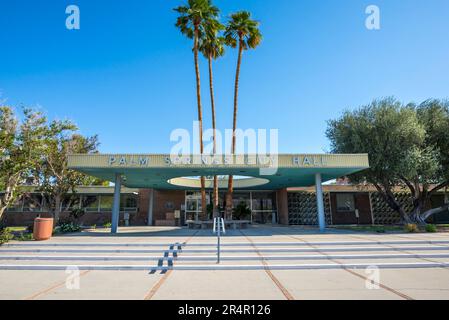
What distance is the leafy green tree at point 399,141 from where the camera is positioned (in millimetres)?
16719

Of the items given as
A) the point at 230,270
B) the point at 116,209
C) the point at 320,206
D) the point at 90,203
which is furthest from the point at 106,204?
the point at 230,270

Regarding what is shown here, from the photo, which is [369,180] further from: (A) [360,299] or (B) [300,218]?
(A) [360,299]

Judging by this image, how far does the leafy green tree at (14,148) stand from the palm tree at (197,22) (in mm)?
9563

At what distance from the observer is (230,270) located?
6555 millimetres

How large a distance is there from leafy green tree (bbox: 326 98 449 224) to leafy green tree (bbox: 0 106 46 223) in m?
19.7

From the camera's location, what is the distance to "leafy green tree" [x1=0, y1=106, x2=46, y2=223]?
12211 millimetres

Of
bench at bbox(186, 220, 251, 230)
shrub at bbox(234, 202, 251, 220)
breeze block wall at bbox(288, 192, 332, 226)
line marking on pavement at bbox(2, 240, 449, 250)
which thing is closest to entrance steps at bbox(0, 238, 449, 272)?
line marking on pavement at bbox(2, 240, 449, 250)

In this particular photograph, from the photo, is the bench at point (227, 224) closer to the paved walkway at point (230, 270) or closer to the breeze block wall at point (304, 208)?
the breeze block wall at point (304, 208)

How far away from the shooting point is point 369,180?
1842cm

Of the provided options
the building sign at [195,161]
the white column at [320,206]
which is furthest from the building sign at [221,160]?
the white column at [320,206]

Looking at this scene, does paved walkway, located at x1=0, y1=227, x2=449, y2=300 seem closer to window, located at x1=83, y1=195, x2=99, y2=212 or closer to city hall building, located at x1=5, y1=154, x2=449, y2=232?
city hall building, located at x1=5, y1=154, x2=449, y2=232

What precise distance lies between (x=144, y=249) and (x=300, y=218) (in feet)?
61.3
